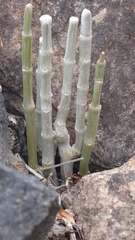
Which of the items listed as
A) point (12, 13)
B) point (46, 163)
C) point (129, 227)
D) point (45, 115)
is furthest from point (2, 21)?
point (129, 227)

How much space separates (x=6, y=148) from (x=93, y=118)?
0.38 m

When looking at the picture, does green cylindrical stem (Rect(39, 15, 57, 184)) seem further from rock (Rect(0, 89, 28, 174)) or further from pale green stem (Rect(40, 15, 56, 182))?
rock (Rect(0, 89, 28, 174))

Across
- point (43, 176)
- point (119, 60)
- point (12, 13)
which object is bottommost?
point (43, 176)

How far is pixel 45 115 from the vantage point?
169cm

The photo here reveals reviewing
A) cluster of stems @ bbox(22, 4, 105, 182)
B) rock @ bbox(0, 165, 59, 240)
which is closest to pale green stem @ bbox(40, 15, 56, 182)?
cluster of stems @ bbox(22, 4, 105, 182)

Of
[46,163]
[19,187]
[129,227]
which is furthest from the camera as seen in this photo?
[46,163]

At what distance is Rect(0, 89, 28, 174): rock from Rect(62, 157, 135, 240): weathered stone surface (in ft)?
0.73

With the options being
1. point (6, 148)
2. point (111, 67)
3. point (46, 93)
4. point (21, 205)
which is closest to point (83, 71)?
point (46, 93)

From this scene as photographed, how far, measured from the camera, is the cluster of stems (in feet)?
4.92

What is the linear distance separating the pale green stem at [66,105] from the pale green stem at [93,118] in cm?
7

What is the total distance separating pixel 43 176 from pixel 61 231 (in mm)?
468

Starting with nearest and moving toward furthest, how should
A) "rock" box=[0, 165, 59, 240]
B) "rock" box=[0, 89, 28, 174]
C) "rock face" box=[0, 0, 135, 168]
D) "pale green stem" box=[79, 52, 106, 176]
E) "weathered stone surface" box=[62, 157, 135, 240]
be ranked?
1. "rock" box=[0, 165, 59, 240]
2. "weathered stone surface" box=[62, 157, 135, 240]
3. "pale green stem" box=[79, 52, 106, 176]
4. "rock" box=[0, 89, 28, 174]
5. "rock face" box=[0, 0, 135, 168]

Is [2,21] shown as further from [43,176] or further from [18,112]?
[43,176]

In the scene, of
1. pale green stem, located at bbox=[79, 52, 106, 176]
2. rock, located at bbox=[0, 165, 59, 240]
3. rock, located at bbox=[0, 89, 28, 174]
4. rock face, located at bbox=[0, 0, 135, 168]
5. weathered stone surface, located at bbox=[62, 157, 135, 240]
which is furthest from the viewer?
rock face, located at bbox=[0, 0, 135, 168]
